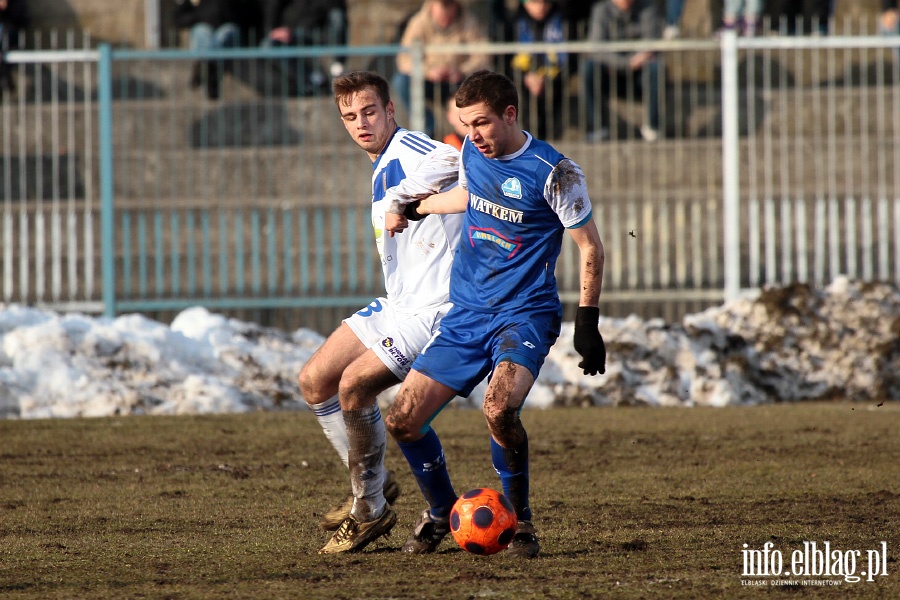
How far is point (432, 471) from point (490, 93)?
5.16ft

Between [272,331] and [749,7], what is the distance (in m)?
6.79

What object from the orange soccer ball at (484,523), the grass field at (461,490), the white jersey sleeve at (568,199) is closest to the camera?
the grass field at (461,490)

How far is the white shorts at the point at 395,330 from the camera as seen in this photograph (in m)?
Result: 5.75

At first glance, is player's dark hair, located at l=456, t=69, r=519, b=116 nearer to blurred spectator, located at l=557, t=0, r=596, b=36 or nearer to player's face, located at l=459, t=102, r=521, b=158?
player's face, located at l=459, t=102, r=521, b=158

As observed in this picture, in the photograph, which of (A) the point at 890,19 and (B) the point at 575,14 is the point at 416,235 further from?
(A) the point at 890,19

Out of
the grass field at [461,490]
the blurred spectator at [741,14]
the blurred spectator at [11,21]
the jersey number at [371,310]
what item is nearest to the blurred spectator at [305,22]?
the blurred spectator at [11,21]

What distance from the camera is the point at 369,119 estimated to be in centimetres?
604

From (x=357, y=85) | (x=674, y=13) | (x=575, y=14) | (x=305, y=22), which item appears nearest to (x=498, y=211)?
(x=357, y=85)

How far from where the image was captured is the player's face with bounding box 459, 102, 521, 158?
5391 millimetres

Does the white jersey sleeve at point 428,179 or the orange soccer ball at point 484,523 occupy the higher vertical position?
the white jersey sleeve at point 428,179

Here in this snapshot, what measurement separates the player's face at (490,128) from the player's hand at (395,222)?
1.56ft

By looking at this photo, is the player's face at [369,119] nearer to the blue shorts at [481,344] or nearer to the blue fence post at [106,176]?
the blue shorts at [481,344]

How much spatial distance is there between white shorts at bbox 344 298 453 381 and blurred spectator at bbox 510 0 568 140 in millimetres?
7627

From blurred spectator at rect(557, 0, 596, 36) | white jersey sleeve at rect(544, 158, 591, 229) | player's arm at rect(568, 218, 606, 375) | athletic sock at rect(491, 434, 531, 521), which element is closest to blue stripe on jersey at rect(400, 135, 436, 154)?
white jersey sleeve at rect(544, 158, 591, 229)
